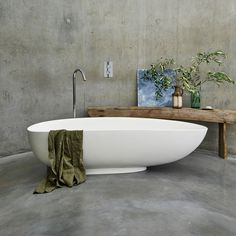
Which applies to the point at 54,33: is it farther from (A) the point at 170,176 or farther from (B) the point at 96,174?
(A) the point at 170,176

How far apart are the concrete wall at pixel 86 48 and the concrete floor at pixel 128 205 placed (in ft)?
3.26

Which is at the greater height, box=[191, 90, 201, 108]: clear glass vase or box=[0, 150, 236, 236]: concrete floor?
box=[191, 90, 201, 108]: clear glass vase

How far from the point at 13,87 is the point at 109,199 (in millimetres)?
2151

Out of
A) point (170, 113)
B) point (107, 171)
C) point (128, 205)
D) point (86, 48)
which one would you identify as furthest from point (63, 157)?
point (86, 48)

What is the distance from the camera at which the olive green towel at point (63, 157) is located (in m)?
2.19

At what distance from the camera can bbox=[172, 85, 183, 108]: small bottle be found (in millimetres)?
3123

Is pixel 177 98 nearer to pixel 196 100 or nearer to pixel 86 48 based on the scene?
pixel 196 100

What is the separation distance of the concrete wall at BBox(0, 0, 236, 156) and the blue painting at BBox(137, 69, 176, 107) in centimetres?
11

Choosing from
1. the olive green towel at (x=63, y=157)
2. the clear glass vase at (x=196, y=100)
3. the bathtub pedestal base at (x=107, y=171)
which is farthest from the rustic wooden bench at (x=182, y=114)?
the olive green towel at (x=63, y=157)

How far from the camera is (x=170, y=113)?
122 inches

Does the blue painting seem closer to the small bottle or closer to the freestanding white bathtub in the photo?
the small bottle

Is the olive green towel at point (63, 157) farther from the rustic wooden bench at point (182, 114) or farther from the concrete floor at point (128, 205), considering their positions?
the rustic wooden bench at point (182, 114)

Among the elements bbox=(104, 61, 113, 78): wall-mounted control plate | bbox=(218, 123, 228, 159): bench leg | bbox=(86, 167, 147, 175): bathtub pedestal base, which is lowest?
bbox=(86, 167, 147, 175): bathtub pedestal base

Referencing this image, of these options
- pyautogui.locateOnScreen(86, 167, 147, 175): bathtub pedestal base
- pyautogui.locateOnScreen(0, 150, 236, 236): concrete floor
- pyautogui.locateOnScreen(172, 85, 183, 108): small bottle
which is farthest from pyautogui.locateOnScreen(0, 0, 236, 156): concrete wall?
pyautogui.locateOnScreen(86, 167, 147, 175): bathtub pedestal base
